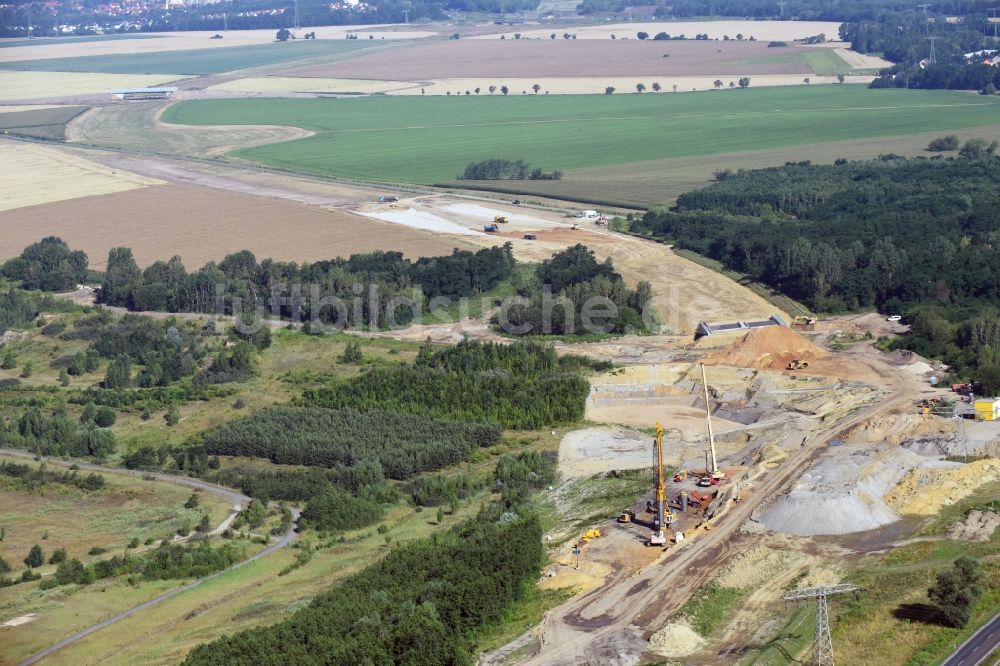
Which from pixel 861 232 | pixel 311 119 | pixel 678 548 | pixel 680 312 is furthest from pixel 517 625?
pixel 311 119

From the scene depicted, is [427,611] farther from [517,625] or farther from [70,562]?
[70,562]

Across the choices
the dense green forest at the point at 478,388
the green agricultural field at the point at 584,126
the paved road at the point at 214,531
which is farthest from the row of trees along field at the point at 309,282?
the green agricultural field at the point at 584,126

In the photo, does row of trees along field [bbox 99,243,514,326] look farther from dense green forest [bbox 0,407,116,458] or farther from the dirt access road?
the dirt access road

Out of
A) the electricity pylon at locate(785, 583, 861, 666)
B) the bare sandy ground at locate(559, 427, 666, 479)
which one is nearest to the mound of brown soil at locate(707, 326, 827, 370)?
the bare sandy ground at locate(559, 427, 666, 479)

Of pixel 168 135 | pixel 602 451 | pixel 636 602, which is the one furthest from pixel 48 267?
pixel 636 602

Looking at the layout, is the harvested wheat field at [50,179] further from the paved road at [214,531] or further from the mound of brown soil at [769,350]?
the mound of brown soil at [769,350]

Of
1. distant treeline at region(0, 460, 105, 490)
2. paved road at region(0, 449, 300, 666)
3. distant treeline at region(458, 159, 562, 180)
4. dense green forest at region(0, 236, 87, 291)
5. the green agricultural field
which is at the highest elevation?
the green agricultural field
